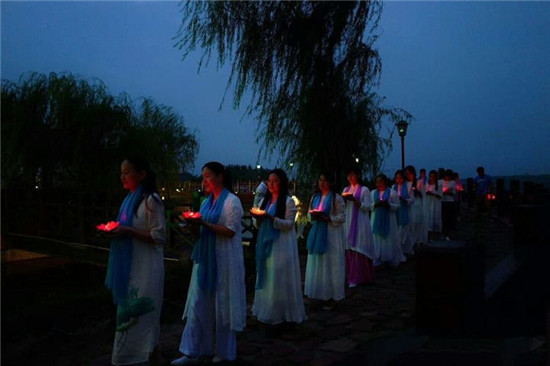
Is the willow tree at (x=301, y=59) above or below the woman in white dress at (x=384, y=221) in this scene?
above

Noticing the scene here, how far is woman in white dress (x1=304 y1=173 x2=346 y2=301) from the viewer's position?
668 cm

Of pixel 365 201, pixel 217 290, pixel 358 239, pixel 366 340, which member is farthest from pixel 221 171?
pixel 365 201

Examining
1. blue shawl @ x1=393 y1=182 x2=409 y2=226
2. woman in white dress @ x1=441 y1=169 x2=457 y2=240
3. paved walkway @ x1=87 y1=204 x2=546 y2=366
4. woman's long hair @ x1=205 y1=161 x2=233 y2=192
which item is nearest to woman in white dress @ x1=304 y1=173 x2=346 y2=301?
paved walkway @ x1=87 y1=204 x2=546 y2=366

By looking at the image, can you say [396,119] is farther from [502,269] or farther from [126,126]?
[502,269]

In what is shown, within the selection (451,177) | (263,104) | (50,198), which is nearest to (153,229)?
(263,104)

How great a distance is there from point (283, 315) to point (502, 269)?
249 centimetres

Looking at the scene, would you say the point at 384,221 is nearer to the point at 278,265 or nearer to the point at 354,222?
the point at 354,222

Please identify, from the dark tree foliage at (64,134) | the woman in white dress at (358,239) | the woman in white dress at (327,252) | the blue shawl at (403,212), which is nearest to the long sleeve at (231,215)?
the woman in white dress at (327,252)

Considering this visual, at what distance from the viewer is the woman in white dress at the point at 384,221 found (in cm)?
959

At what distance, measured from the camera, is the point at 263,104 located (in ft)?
38.0

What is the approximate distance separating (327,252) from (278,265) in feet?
4.39

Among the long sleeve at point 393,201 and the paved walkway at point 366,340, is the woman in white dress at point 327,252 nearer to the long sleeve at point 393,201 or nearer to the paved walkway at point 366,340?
the paved walkway at point 366,340

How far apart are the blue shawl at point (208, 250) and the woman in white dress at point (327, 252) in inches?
89.0

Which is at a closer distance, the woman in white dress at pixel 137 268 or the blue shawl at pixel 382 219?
the woman in white dress at pixel 137 268
